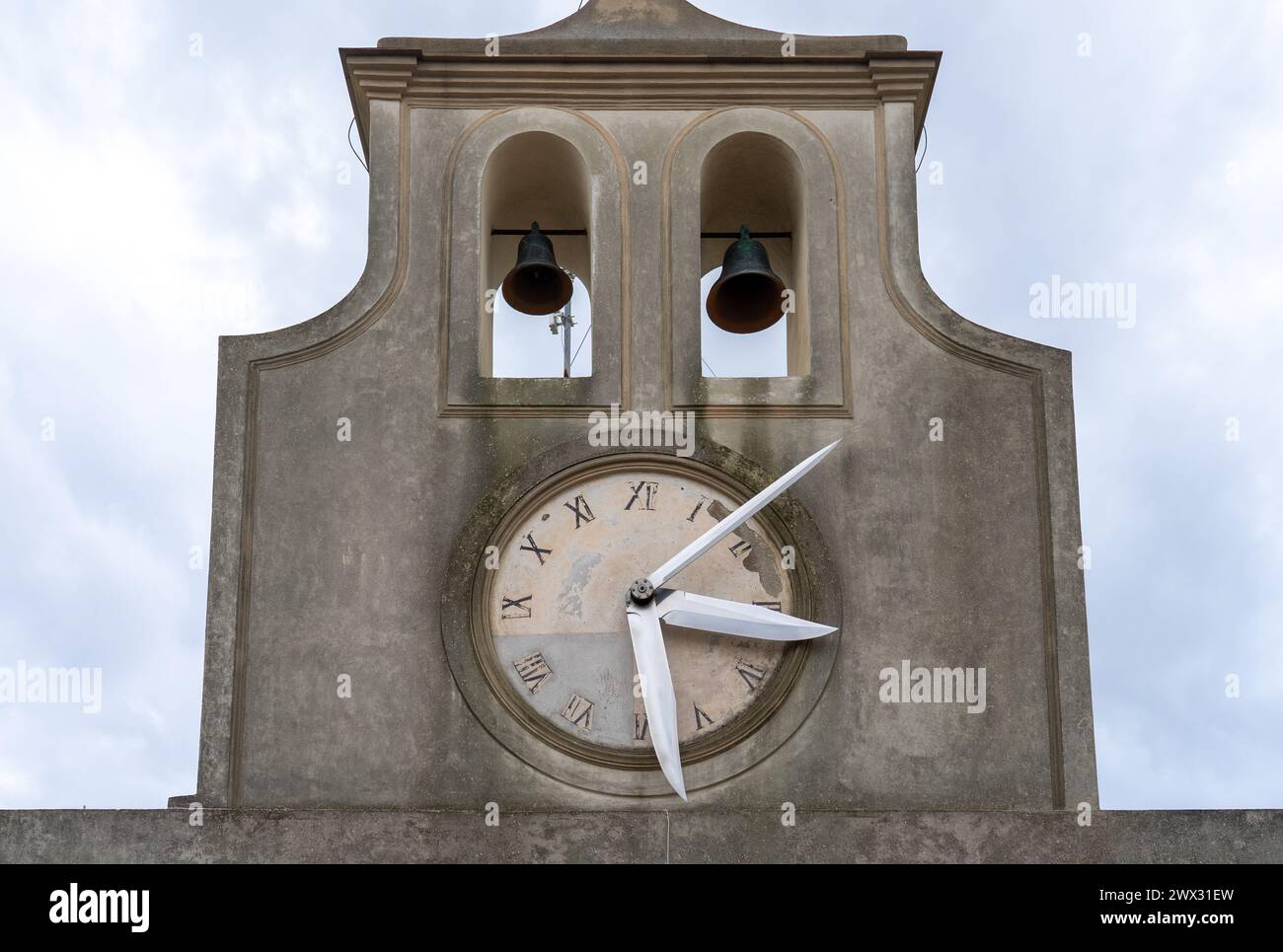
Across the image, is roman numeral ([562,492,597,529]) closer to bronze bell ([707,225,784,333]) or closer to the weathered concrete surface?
the weathered concrete surface

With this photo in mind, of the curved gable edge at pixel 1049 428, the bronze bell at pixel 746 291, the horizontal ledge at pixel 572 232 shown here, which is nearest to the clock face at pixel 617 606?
the curved gable edge at pixel 1049 428

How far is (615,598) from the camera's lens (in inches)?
639

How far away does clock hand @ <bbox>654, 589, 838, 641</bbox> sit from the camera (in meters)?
15.9

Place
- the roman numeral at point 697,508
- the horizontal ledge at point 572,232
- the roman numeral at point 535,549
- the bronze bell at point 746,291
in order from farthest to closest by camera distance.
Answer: the horizontal ledge at point 572,232, the bronze bell at point 746,291, the roman numeral at point 697,508, the roman numeral at point 535,549

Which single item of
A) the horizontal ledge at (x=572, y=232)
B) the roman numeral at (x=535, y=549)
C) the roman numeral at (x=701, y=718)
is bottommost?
the roman numeral at (x=701, y=718)

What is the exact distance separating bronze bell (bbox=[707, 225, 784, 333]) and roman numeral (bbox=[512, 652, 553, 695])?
3.72 meters

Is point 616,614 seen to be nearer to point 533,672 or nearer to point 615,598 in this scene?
point 615,598

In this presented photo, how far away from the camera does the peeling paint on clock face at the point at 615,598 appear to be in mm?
15961

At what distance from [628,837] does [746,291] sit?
5.26 meters

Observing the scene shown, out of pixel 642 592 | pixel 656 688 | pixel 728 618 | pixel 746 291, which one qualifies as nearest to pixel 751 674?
pixel 728 618

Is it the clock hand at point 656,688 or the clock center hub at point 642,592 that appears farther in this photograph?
the clock center hub at point 642,592

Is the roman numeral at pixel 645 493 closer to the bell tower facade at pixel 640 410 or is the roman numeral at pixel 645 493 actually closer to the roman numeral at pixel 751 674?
the bell tower facade at pixel 640 410
